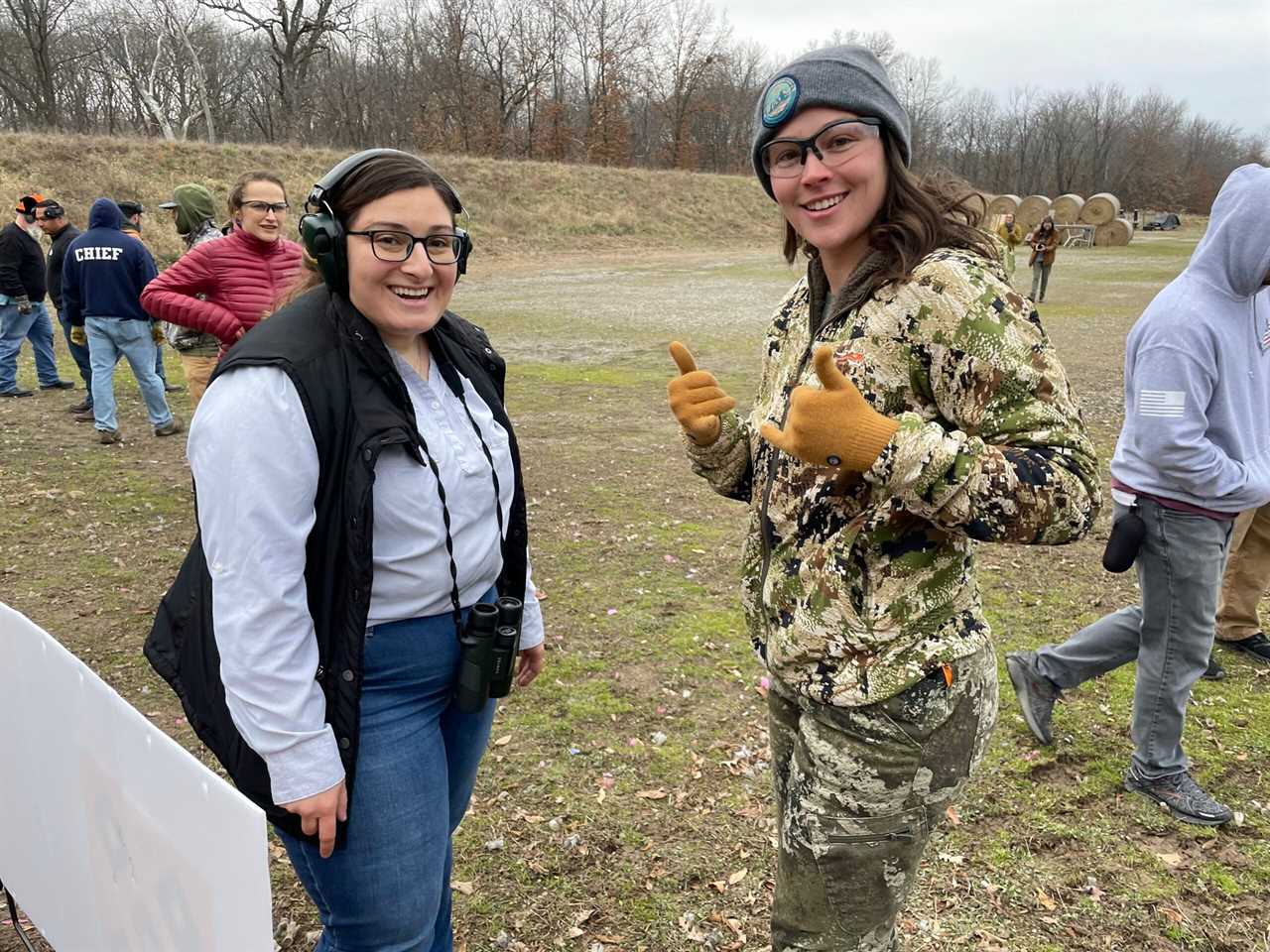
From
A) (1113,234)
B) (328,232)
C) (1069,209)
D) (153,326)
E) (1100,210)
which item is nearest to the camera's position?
(328,232)

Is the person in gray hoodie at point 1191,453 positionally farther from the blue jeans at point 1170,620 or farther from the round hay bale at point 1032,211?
the round hay bale at point 1032,211

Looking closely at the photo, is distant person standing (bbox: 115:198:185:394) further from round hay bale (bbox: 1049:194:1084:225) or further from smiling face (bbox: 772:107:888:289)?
round hay bale (bbox: 1049:194:1084:225)

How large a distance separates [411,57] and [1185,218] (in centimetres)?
5196

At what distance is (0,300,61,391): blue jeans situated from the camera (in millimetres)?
9734

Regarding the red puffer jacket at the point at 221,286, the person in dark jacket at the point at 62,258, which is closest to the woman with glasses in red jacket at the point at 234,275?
the red puffer jacket at the point at 221,286

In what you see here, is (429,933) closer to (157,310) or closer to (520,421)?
(157,310)

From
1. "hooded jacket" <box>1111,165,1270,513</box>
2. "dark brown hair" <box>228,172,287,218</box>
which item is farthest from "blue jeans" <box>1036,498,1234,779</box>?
"dark brown hair" <box>228,172,287,218</box>

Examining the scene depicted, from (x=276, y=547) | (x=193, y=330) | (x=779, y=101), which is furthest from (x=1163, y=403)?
(x=193, y=330)

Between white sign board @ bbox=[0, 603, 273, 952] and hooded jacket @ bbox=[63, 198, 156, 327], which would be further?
hooded jacket @ bbox=[63, 198, 156, 327]

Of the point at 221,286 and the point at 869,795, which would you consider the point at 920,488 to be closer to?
the point at 869,795

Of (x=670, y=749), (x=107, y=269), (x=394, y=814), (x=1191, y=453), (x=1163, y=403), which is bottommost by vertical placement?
(x=670, y=749)

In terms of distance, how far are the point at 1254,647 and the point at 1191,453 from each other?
2164mm

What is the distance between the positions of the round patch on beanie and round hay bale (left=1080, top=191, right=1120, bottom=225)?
146ft

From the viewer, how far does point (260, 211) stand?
195 inches
